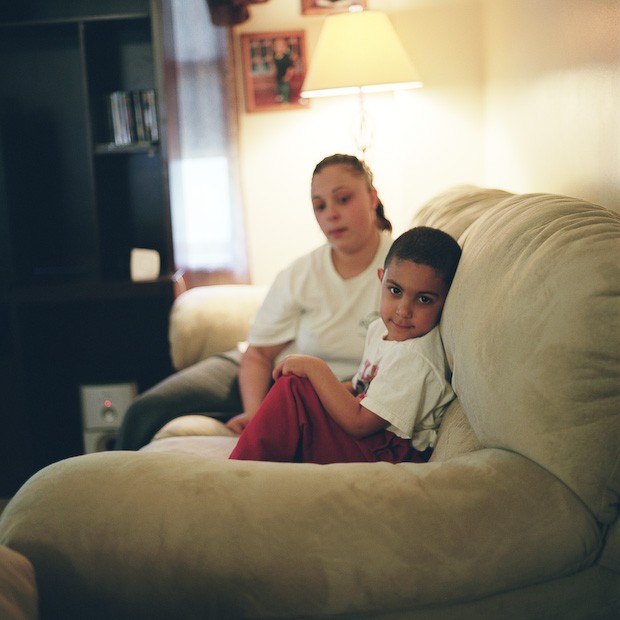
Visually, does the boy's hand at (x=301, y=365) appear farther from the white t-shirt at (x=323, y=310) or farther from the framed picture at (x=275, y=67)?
the framed picture at (x=275, y=67)

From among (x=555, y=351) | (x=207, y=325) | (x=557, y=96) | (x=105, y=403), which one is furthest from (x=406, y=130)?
(x=555, y=351)

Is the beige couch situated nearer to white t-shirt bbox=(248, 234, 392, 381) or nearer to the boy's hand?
the boy's hand

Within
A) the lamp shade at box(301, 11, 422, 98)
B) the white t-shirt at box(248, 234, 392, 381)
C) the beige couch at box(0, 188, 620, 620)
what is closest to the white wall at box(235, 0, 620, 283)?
the lamp shade at box(301, 11, 422, 98)

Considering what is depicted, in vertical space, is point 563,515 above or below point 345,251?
below

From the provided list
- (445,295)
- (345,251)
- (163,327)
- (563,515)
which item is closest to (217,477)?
(563,515)

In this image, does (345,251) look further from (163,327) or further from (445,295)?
(163,327)

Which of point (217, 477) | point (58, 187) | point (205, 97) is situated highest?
point (205, 97)

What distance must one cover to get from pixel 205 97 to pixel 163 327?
0.93 metres

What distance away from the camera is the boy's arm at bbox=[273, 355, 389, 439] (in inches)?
52.1

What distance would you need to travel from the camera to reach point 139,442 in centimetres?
201

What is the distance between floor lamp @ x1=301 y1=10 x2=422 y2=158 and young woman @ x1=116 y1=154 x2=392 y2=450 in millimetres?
697

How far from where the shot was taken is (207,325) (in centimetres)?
269

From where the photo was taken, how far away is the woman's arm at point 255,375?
6.64 feet

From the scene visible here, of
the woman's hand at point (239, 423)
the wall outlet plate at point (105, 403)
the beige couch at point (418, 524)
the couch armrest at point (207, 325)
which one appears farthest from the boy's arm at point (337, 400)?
the wall outlet plate at point (105, 403)
